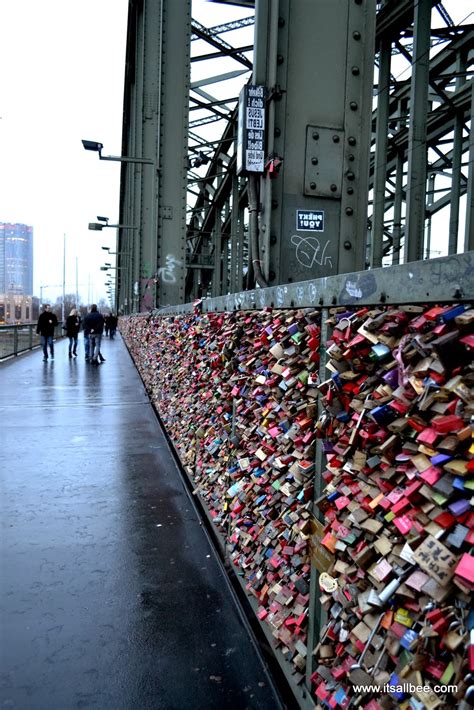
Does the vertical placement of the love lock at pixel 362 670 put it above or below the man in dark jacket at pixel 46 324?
below

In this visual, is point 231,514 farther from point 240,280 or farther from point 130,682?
point 240,280

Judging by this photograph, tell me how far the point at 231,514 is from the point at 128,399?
24.8 feet

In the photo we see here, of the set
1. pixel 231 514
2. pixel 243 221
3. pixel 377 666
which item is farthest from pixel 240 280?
pixel 377 666

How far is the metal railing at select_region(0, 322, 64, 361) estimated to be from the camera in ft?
59.9

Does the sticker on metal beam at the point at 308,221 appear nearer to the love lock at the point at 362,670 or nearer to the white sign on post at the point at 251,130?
the white sign on post at the point at 251,130

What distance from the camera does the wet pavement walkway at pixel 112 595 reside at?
240cm

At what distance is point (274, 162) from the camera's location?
3750 mm

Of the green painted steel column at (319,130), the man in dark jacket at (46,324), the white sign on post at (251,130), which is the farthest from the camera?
the man in dark jacket at (46,324)

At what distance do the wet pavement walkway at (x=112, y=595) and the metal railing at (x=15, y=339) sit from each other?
1290 cm

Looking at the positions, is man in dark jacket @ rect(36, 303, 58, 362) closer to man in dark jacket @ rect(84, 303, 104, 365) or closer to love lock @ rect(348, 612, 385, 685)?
man in dark jacket @ rect(84, 303, 104, 365)

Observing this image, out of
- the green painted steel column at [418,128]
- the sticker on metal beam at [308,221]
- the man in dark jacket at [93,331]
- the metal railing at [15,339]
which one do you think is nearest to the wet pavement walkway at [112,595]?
the sticker on metal beam at [308,221]

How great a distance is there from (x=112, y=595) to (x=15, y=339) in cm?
1834

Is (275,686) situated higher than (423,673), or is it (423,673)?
(423,673)

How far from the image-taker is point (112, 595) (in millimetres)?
3162
